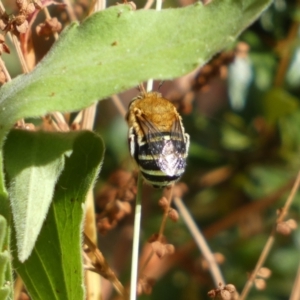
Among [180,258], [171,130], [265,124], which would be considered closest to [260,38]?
[265,124]

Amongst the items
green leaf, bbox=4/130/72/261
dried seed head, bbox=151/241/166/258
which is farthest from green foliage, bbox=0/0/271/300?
dried seed head, bbox=151/241/166/258

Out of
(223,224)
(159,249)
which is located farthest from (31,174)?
(223,224)

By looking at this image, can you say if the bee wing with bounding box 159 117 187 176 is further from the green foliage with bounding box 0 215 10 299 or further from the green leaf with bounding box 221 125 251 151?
the green leaf with bounding box 221 125 251 151

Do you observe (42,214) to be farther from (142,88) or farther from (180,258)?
Answer: (180,258)

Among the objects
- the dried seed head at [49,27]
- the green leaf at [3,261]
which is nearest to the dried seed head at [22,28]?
the dried seed head at [49,27]

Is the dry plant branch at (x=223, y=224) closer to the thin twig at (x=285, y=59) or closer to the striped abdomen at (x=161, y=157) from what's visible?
the thin twig at (x=285, y=59)
